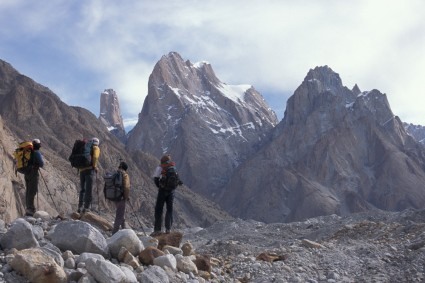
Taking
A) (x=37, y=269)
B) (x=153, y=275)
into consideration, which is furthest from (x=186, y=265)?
(x=37, y=269)

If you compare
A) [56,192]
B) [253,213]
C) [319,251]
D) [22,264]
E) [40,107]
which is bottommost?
[22,264]

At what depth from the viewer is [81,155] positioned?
1301cm

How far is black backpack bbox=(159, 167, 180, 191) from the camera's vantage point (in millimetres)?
11898

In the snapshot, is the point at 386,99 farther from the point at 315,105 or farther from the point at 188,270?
the point at 188,270

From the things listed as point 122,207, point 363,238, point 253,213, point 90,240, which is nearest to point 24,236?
point 90,240

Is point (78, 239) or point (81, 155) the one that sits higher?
point (81, 155)

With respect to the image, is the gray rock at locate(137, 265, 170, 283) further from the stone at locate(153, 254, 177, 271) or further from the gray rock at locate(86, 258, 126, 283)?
the gray rock at locate(86, 258, 126, 283)

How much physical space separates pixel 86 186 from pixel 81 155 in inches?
32.1

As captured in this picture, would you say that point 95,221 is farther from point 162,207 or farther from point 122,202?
point 162,207

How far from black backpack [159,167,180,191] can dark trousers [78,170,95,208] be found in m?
2.19

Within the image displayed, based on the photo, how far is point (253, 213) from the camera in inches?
6432

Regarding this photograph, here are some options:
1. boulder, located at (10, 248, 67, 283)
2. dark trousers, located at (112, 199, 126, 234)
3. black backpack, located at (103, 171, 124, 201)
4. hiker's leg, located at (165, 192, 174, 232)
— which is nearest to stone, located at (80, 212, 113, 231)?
dark trousers, located at (112, 199, 126, 234)

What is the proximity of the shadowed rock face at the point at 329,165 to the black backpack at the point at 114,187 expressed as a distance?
142 metres

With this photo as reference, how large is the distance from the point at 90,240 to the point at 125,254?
0.62m
